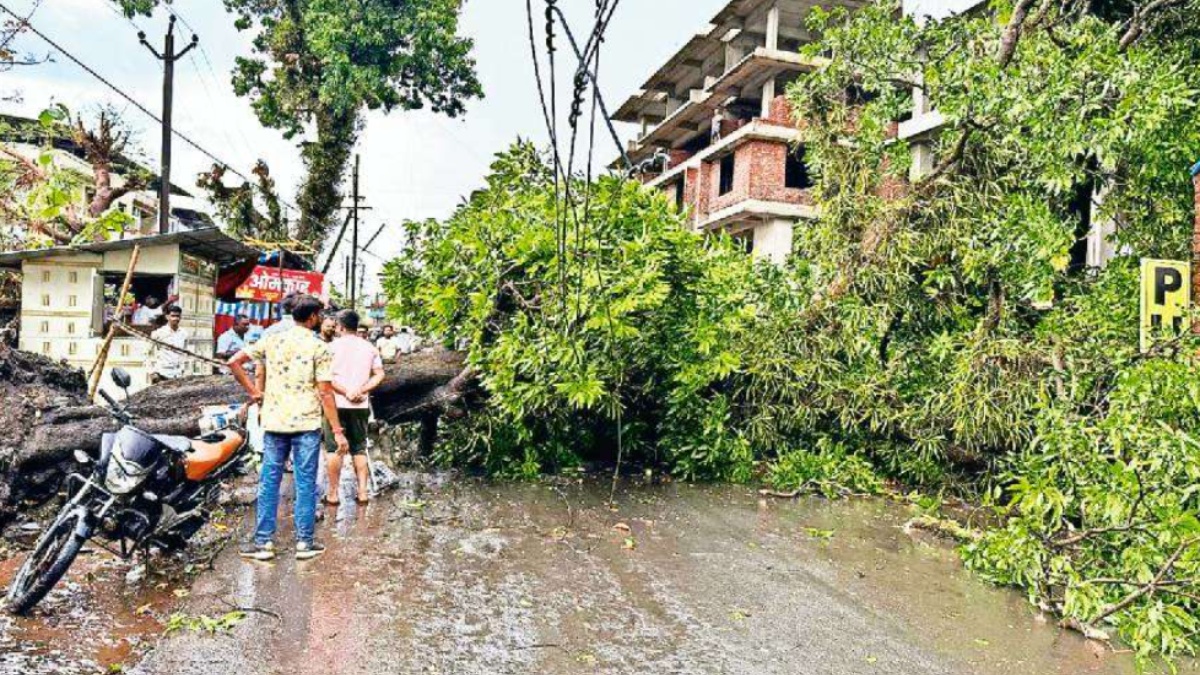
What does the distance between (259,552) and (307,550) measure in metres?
0.29

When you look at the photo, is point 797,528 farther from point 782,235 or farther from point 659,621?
point 782,235

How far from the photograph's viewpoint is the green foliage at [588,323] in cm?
857

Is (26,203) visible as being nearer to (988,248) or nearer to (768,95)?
(988,248)

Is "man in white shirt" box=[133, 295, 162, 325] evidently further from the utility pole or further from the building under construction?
the building under construction

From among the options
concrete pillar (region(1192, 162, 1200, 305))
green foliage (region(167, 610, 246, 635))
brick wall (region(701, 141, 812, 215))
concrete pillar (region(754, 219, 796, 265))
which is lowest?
green foliage (region(167, 610, 246, 635))

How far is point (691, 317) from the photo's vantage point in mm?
9242

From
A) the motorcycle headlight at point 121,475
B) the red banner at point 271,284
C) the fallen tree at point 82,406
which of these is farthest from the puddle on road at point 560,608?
the red banner at point 271,284

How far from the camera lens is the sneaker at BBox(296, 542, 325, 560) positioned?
18.8 ft

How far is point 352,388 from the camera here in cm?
744

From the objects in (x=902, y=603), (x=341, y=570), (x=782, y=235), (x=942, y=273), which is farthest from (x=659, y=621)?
(x=782, y=235)

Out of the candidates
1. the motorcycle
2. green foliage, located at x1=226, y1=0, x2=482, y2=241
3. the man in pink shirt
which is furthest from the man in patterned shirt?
green foliage, located at x1=226, y1=0, x2=482, y2=241

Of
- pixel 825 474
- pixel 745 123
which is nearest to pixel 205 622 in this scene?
pixel 825 474

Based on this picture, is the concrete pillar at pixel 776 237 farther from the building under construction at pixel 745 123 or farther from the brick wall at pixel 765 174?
the brick wall at pixel 765 174

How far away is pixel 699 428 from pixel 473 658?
5858 mm
